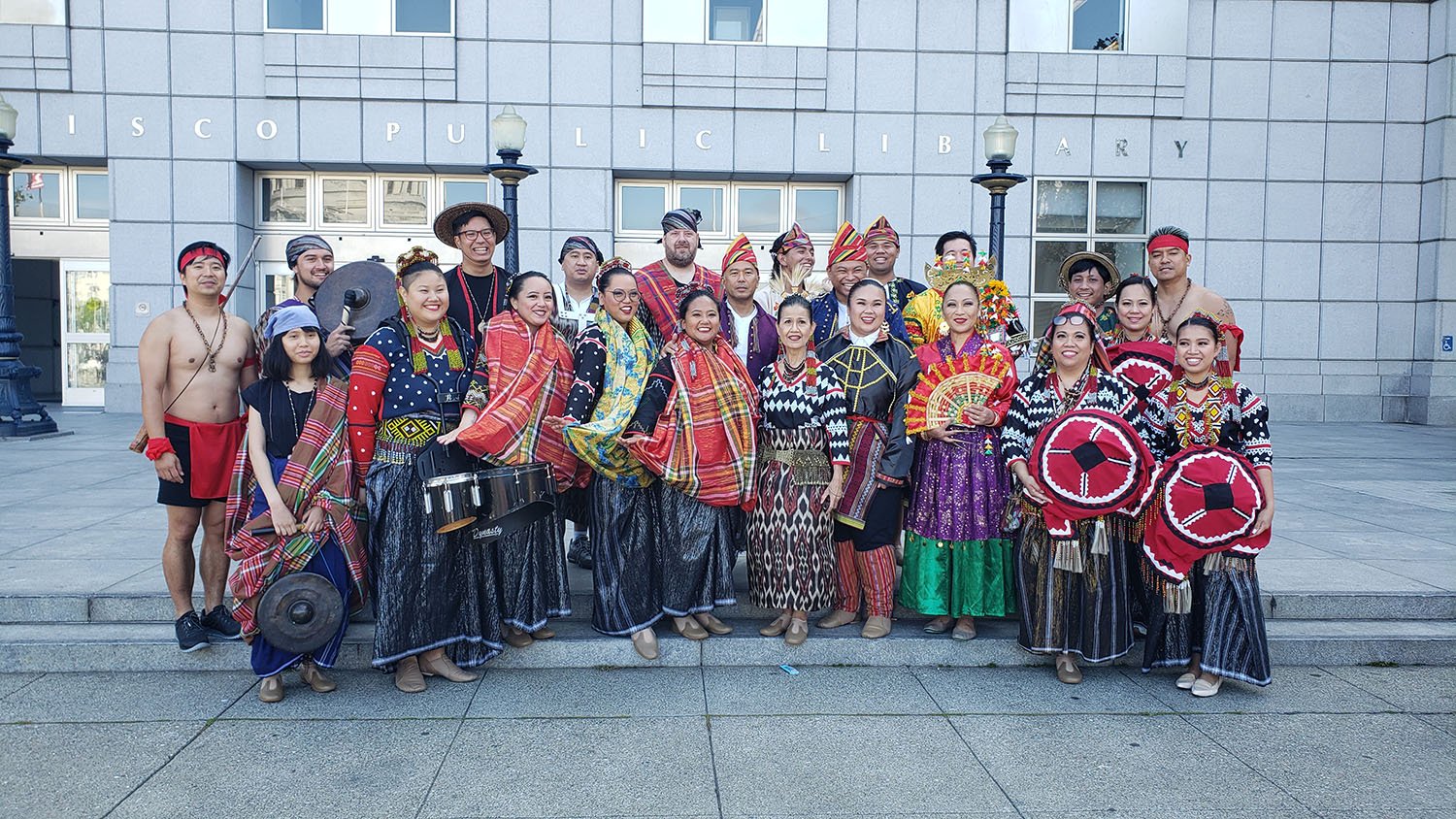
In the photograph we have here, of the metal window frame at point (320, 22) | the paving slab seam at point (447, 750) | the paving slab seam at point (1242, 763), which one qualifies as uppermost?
the metal window frame at point (320, 22)

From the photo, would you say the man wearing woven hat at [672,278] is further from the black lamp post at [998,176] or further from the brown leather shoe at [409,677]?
the black lamp post at [998,176]

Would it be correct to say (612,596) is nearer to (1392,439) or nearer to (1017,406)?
(1017,406)

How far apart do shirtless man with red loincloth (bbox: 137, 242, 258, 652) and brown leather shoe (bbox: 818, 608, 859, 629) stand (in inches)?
114

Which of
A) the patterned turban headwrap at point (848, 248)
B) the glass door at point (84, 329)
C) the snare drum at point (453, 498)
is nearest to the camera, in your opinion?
the snare drum at point (453, 498)

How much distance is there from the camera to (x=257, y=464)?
12.7 feet

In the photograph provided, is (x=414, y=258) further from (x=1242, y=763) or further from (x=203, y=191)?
(x=203, y=191)

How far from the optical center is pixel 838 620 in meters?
4.64

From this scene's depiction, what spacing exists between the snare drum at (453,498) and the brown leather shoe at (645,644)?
3.68ft

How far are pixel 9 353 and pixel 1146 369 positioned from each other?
13.1 meters

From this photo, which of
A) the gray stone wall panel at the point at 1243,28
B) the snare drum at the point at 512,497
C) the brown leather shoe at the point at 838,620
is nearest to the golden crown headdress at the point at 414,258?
the snare drum at the point at 512,497

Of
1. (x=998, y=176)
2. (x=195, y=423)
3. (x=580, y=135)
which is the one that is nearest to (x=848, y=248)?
(x=195, y=423)

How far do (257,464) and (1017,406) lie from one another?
11.3ft

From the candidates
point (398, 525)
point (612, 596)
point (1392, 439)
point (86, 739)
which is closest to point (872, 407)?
point (612, 596)

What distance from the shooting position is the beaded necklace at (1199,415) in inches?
158
